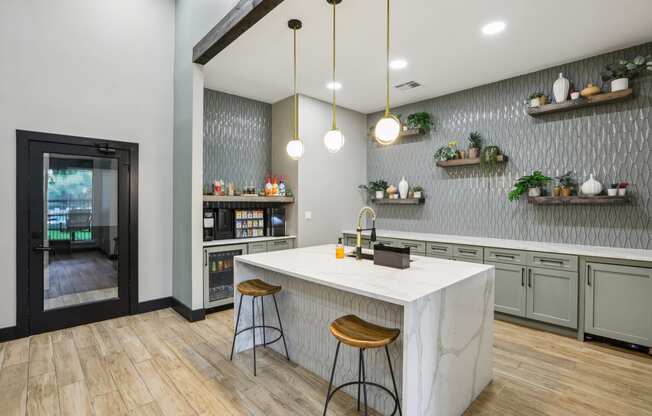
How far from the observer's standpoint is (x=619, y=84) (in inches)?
131

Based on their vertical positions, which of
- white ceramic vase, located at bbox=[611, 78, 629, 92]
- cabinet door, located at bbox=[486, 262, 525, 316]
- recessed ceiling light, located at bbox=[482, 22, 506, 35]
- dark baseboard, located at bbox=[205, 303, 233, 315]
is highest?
recessed ceiling light, located at bbox=[482, 22, 506, 35]

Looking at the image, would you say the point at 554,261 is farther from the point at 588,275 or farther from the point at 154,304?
the point at 154,304

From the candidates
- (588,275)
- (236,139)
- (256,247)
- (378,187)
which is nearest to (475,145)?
(378,187)

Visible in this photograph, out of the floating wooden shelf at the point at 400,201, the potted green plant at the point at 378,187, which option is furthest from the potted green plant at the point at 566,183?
the potted green plant at the point at 378,187

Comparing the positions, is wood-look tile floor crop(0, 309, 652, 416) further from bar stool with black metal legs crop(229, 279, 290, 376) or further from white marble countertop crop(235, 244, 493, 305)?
white marble countertop crop(235, 244, 493, 305)

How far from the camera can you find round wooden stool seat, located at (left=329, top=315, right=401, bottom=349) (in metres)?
1.78

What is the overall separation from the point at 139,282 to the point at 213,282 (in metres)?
0.87

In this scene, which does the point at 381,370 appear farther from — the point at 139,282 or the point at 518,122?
the point at 518,122

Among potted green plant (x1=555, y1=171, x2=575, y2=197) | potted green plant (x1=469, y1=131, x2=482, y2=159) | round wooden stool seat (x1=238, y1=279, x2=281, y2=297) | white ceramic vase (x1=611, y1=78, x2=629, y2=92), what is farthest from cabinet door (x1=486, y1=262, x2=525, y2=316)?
round wooden stool seat (x1=238, y1=279, x2=281, y2=297)

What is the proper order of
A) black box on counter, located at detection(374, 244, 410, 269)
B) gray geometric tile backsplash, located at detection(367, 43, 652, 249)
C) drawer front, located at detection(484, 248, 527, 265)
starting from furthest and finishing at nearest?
1. drawer front, located at detection(484, 248, 527, 265)
2. gray geometric tile backsplash, located at detection(367, 43, 652, 249)
3. black box on counter, located at detection(374, 244, 410, 269)

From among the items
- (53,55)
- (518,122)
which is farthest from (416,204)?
(53,55)

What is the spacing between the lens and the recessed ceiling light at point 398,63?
3711 millimetres

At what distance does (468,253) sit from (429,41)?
96.0 inches

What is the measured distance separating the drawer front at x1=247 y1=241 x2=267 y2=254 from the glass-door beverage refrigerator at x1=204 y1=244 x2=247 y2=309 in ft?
0.19
